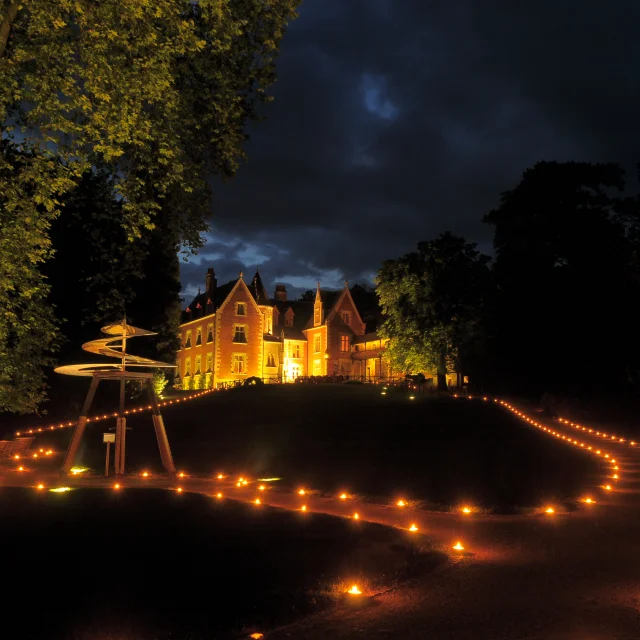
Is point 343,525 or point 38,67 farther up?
point 38,67

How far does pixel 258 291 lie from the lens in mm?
73000

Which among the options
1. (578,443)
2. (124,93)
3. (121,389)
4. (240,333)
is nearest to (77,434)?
(121,389)

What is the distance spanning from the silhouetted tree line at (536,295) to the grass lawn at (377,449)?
7.86 meters

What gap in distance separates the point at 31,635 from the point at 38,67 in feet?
38.1

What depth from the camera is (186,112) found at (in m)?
16.5

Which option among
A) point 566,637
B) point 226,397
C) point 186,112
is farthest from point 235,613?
point 226,397

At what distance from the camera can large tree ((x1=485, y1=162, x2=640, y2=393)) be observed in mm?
41562

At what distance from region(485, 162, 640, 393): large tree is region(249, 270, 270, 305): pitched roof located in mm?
29361

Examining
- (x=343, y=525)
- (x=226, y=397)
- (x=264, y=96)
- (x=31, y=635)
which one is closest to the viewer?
(x=31, y=635)

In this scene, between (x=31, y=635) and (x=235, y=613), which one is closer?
(x=31, y=635)

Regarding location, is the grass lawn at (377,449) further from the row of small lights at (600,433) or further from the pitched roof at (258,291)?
the pitched roof at (258,291)

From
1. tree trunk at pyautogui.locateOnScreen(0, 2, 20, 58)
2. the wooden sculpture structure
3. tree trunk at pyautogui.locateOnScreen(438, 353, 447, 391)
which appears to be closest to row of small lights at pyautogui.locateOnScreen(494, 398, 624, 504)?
the wooden sculpture structure

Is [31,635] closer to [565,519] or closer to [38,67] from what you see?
[565,519]

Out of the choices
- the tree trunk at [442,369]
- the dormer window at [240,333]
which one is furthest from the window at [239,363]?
the tree trunk at [442,369]
